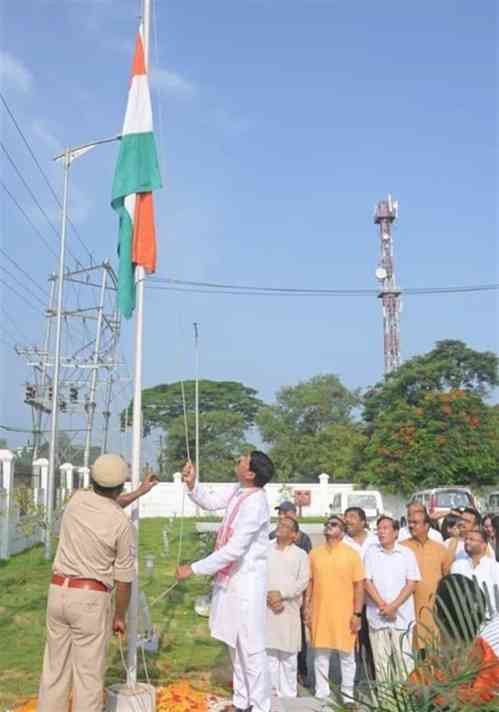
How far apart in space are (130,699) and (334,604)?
182 centimetres

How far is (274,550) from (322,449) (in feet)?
140

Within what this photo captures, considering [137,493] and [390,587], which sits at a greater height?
[137,493]

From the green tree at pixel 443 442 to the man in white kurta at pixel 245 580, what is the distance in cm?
2768

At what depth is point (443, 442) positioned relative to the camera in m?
32.2

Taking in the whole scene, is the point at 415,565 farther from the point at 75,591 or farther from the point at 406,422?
the point at 406,422

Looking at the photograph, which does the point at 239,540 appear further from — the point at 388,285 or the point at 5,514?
the point at 388,285

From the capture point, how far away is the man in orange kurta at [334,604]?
6375 mm

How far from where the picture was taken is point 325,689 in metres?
6.54

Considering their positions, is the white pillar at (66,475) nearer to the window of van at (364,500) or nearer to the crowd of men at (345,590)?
the window of van at (364,500)

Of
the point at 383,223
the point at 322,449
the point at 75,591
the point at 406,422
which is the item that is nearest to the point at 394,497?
the point at 406,422

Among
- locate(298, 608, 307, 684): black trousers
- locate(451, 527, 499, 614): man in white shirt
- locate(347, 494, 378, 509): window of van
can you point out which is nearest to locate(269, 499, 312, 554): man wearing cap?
locate(298, 608, 307, 684): black trousers

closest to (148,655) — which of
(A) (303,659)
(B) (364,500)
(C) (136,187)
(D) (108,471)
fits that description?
(A) (303,659)

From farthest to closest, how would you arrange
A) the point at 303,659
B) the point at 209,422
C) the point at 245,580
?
the point at 209,422 < the point at 303,659 < the point at 245,580

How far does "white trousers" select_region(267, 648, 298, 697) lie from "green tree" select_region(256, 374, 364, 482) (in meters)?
41.5
